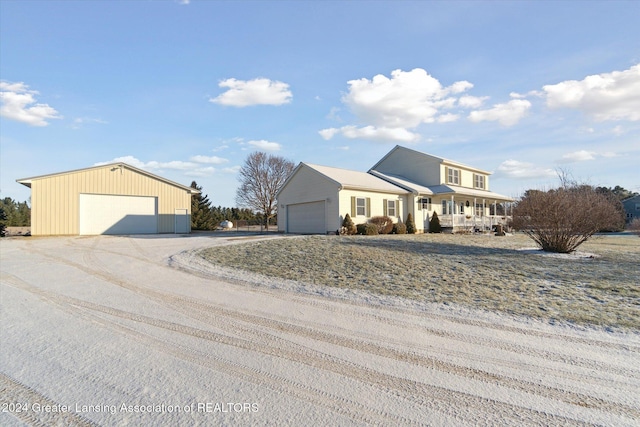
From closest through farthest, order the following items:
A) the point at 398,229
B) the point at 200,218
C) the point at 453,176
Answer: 1. the point at 398,229
2. the point at 453,176
3. the point at 200,218

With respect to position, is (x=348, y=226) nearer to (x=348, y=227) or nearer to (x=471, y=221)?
(x=348, y=227)

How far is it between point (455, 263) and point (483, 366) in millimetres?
6352

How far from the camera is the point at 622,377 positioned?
10.8 ft

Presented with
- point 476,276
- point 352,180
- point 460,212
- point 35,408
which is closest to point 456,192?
point 460,212

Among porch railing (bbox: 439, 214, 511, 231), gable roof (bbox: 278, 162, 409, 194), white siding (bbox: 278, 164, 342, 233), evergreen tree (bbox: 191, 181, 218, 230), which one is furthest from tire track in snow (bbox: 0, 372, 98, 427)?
evergreen tree (bbox: 191, 181, 218, 230)

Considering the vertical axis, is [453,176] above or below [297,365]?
above

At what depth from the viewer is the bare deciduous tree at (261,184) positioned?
137 ft

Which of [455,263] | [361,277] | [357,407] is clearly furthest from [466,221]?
[357,407]

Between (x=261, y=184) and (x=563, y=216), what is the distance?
110 ft

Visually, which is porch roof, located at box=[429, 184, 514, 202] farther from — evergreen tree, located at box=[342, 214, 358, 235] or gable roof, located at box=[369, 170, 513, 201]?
evergreen tree, located at box=[342, 214, 358, 235]

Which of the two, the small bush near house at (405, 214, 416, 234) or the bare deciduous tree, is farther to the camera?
the bare deciduous tree

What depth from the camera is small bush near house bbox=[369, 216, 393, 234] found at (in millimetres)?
21703

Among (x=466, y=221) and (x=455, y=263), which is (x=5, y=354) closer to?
(x=455, y=263)

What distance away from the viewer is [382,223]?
21.9m
